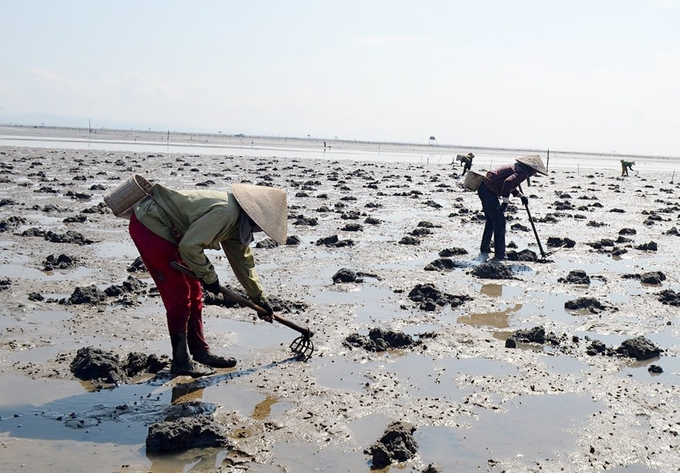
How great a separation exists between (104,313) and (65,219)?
6.65 meters

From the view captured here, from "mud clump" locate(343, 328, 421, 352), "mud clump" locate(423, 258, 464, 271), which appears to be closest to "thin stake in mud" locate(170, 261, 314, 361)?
"mud clump" locate(343, 328, 421, 352)

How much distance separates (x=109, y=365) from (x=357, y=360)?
2203 millimetres

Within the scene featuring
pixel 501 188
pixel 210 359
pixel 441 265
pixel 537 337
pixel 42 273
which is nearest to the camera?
pixel 210 359

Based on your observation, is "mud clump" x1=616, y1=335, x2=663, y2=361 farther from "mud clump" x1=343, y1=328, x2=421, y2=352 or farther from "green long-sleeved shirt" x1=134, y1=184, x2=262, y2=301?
"green long-sleeved shirt" x1=134, y1=184, x2=262, y2=301

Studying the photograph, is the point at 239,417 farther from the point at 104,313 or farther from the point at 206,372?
the point at 104,313

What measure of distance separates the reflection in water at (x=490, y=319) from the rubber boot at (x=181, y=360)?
11.0ft

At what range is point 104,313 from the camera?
26.0 feet

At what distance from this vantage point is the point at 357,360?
6.87m

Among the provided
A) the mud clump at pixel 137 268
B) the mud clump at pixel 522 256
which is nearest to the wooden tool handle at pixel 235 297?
the mud clump at pixel 137 268

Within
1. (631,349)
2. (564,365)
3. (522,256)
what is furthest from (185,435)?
(522,256)

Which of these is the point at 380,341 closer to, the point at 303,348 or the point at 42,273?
the point at 303,348

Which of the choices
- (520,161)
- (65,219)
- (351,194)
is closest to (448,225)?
(520,161)

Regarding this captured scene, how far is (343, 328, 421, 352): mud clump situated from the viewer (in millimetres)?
7188

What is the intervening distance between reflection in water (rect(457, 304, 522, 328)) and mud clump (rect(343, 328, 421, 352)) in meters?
1.19
